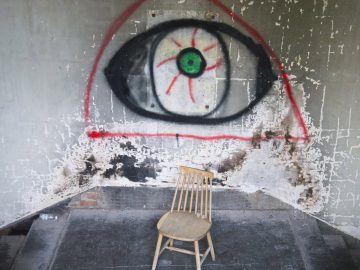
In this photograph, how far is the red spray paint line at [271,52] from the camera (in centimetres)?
369

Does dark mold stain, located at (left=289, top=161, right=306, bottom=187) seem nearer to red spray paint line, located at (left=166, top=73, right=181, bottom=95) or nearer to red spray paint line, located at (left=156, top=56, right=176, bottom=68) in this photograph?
red spray paint line, located at (left=166, top=73, right=181, bottom=95)

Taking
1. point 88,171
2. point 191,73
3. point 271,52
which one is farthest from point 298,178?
point 88,171

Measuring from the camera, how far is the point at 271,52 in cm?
380

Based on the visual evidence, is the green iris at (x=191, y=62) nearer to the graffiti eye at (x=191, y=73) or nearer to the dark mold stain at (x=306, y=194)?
the graffiti eye at (x=191, y=73)

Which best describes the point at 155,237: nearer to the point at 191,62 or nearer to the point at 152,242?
the point at 152,242

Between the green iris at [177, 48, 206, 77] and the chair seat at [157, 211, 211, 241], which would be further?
the green iris at [177, 48, 206, 77]

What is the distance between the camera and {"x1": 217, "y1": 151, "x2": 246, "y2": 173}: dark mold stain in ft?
13.6

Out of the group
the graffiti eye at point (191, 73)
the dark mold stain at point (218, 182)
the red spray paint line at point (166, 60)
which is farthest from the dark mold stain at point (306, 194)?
the red spray paint line at point (166, 60)

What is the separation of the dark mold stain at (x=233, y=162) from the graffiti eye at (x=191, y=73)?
1.35 feet

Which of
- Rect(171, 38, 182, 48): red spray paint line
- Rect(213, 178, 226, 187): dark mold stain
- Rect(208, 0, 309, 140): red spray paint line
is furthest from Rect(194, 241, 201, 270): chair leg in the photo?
Rect(171, 38, 182, 48): red spray paint line

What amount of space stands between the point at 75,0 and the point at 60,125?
1229 millimetres

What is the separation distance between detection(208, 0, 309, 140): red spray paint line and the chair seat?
4.65 ft

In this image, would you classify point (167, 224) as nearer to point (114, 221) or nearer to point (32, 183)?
point (114, 221)

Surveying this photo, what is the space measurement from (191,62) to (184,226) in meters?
1.55
